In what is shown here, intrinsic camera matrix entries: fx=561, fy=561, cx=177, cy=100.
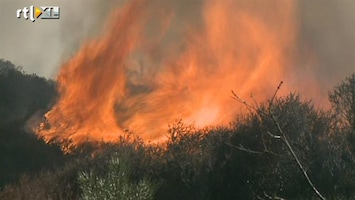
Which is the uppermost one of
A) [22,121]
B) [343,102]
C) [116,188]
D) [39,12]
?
[22,121]

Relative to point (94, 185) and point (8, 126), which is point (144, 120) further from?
point (94, 185)

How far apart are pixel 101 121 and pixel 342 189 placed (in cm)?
1477

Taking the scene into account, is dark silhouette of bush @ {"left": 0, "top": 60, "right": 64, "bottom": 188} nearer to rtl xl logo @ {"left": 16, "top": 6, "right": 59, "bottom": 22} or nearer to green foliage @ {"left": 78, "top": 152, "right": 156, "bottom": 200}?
rtl xl logo @ {"left": 16, "top": 6, "right": 59, "bottom": 22}

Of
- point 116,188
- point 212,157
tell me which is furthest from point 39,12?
point 116,188

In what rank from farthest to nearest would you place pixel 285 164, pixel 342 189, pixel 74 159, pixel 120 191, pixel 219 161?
pixel 74 159 → pixel 219 161 → pixel 285 164 → pixel 342 189 → pixel 120 191

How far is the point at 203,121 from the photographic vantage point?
94.4ft

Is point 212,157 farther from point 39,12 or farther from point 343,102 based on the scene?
point 39,12

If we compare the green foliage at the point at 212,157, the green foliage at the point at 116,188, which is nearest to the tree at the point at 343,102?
the green foliage at the point at 212,157

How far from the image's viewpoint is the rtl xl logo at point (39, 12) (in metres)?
21.8

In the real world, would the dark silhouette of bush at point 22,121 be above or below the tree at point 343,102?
above

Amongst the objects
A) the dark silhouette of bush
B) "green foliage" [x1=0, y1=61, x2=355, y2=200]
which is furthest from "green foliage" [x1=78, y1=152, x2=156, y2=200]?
the dark silhouette of bush

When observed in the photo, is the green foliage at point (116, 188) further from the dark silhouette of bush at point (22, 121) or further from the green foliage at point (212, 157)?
the dark silhouette of bush at point (22, 121)

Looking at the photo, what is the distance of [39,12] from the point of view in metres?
21.6

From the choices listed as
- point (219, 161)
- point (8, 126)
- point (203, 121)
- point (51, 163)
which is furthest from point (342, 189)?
→ point (8, 126)
